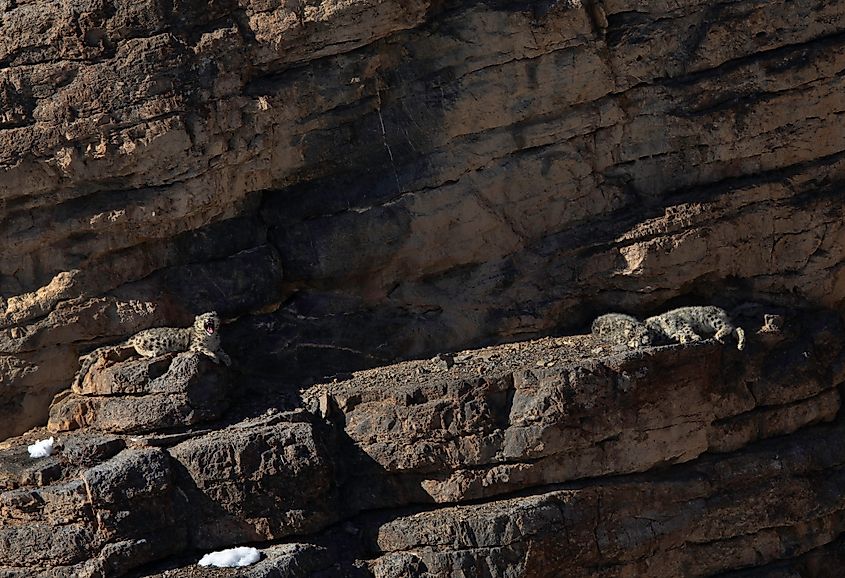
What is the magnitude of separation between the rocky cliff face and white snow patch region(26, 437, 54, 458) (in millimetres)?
254

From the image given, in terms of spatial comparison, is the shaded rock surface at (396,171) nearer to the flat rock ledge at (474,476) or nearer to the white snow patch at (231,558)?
the flat rock ledge at (474,476)

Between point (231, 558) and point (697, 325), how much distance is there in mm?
5116

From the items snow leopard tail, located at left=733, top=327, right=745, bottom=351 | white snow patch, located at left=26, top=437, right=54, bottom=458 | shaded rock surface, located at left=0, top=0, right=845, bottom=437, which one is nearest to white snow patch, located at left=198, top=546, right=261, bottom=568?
white snow patch, located at left=26, top=437, right=54, bottom=458

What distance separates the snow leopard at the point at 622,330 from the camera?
13602 mm

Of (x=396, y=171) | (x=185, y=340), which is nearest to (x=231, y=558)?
(x=185, y=340)

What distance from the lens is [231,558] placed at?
40.8ft

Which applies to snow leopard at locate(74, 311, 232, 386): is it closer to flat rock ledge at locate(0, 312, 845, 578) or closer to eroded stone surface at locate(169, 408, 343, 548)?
Result: flat rock ledge at locate(0, 312, 845, 578)

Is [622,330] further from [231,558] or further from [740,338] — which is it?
[231,558]

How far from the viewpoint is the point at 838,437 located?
14.1 m

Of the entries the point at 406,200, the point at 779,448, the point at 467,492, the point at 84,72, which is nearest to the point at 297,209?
the point at 406,200

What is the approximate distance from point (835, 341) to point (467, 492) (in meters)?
4.26

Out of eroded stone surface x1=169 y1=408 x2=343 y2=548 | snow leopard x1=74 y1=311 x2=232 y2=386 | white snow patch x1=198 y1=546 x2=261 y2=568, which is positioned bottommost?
white snow patch x1=198 y1=546 x2=261 y2=568

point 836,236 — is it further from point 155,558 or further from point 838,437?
point 155,558

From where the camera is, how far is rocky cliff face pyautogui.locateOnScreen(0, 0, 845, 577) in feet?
41.9
